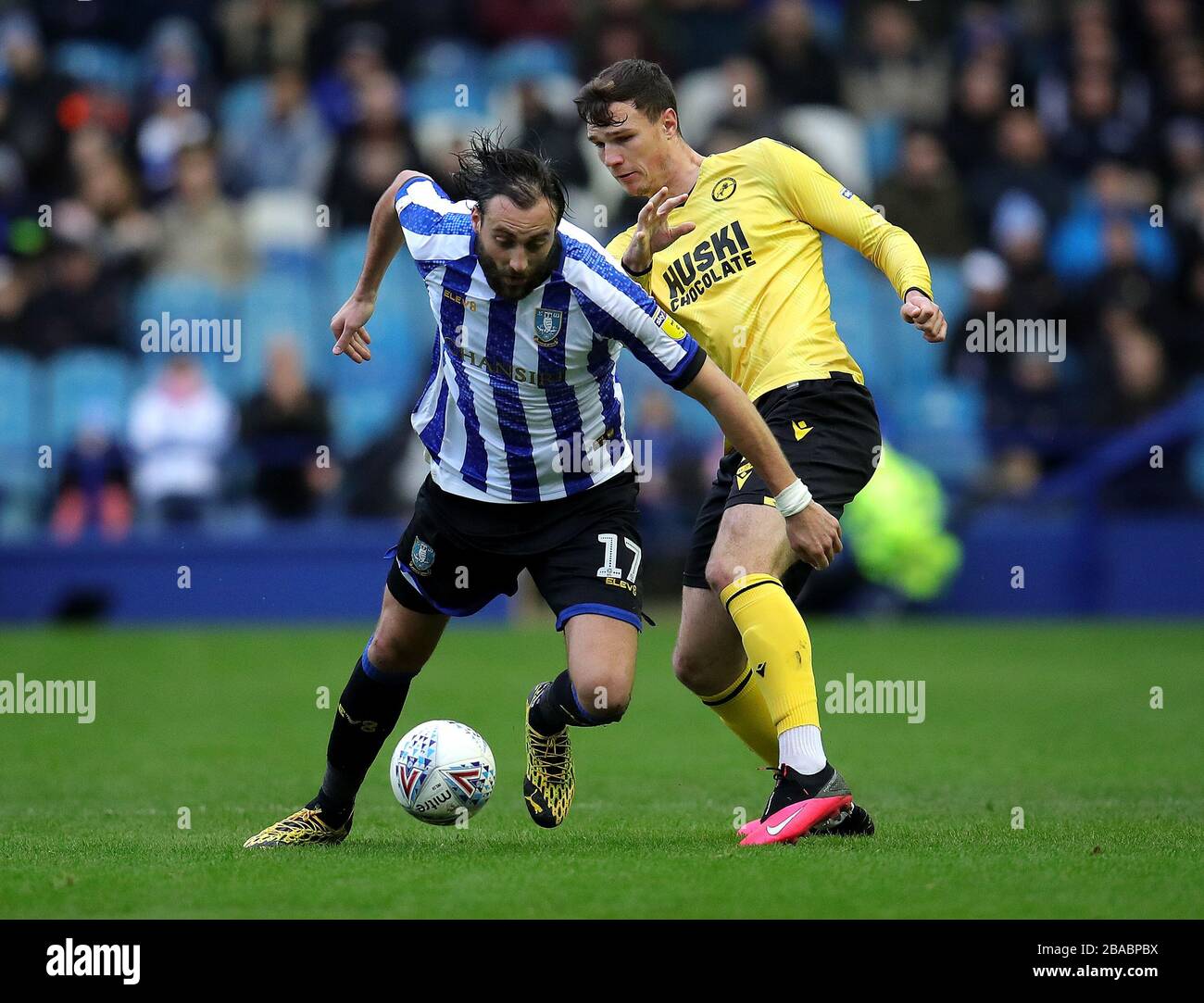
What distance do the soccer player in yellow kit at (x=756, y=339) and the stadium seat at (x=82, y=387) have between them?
34.1 ft

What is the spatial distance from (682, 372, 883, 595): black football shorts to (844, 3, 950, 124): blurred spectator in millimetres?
12275

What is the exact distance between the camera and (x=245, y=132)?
1756 cm

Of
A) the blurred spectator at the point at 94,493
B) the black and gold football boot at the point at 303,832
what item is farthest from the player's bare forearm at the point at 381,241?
the blurred spectator at the point at 94,493

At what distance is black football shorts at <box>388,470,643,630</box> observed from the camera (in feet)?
19.2

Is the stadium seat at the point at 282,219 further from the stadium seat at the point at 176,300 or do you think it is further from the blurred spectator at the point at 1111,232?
the blurred spectator at the point at 1111,232

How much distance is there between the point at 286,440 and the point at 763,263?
9459 mm

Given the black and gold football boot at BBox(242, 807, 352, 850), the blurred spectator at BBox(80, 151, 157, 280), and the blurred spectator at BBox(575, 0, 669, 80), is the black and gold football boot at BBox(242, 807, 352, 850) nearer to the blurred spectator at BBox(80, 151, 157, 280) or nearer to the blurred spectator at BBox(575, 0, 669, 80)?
the blurred spectator at BBox(80, 151, 157, 280)

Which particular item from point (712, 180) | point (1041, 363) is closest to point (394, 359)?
point (1041, 363)

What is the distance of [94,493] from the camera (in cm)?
1507

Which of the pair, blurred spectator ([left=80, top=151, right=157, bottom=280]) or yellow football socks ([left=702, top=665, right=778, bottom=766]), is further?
blurred spectator ([left=80, top=151, right=157, bottom=280])

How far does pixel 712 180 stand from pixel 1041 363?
9.73m

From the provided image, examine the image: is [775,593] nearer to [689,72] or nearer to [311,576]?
[311,576]

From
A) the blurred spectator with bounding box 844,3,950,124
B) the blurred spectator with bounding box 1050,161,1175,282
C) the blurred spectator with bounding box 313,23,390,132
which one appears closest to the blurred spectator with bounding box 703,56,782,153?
the blurred spectator with bounding box 844,3,950,124

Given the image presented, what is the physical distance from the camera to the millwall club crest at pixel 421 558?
5855 millimetres
